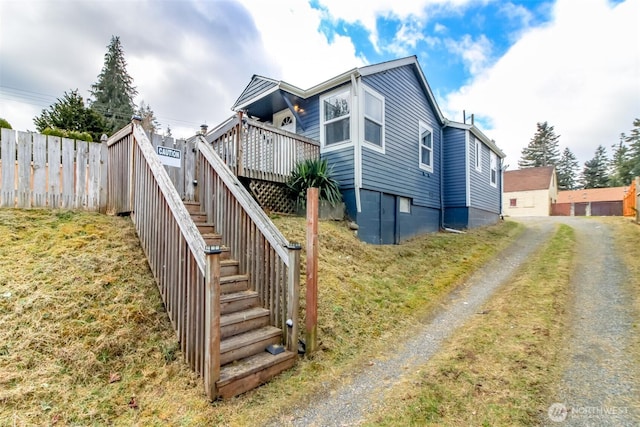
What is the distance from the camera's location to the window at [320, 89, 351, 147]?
332 inches

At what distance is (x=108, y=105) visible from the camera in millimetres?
27922

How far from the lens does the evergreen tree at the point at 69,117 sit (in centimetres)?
1521

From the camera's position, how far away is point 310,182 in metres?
7.41

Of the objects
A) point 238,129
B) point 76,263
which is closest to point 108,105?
point 238,129

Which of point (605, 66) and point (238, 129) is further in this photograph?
point (605, 66)

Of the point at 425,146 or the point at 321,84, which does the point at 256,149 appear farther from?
the point at 425,146

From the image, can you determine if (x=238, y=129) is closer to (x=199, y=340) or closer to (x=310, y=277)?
(x=310, y=277)

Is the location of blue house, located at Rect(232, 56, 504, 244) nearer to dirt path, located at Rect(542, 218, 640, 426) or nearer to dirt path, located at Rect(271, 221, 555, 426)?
dirt path, located at Rect(271, 221, 555, 426)

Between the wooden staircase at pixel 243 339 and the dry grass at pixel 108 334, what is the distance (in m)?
0.12

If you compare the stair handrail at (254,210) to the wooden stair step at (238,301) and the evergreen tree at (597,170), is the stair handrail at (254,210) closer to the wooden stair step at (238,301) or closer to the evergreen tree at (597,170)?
the wooden stair step at (238,301)

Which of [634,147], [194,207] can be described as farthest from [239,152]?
[634,147]

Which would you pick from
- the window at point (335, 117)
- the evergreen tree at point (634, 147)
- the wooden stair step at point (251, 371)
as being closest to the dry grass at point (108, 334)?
the wooden stair step at point (251, 371)

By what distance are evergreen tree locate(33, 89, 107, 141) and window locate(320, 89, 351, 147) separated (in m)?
13.9

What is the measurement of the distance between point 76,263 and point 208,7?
922 centimetres
